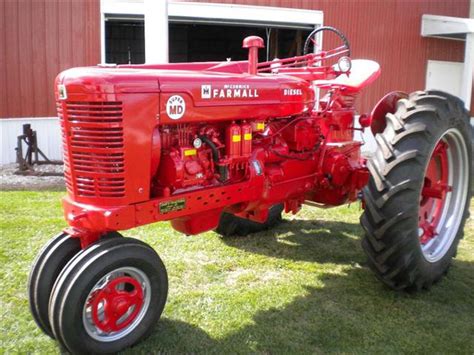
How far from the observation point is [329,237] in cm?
492

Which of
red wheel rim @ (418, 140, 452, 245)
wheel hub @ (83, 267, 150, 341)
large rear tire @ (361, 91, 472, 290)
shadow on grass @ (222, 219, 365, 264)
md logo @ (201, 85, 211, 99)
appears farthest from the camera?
shadow on grass @ (222, 219, 365, 264)

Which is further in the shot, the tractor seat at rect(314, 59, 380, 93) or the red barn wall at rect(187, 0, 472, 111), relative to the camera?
the red barn wall at rect(187, 0, 472, 111)

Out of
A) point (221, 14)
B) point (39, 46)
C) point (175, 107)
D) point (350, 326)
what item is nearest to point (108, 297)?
point (175, 107)

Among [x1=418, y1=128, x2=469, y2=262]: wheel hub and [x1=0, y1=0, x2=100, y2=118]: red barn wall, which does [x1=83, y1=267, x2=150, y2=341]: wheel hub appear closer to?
[x1=418, y1=128, x2=469, y2=262]: wheel hub

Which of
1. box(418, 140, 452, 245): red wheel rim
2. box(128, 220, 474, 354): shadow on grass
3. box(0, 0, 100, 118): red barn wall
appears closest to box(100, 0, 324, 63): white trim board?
box(0, 0, 100, 118): red barn wall

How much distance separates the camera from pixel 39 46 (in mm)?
8531

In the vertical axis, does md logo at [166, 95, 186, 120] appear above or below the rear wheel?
above

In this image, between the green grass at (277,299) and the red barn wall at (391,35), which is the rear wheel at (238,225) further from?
the red barn wall at (391,35)

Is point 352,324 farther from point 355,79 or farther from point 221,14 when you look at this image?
point 221,14

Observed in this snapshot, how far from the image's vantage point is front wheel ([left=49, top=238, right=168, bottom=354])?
2570 millimetres

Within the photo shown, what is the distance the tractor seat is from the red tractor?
0.06 feet

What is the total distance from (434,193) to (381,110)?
896 mm

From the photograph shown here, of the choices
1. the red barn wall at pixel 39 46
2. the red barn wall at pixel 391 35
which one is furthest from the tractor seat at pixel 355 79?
the red barn wall at pixel 391 35

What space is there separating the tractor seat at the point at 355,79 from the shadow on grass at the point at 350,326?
1516mm
